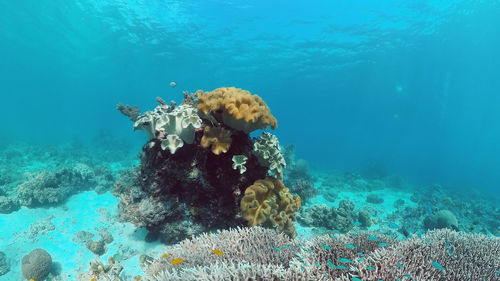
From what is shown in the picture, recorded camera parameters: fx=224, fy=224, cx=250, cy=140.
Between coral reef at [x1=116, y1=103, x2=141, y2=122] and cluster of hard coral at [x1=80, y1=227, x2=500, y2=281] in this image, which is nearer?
cluster of hard coral at [x1=80, y1=227, x2=500, y2=281]

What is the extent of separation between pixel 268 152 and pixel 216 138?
1.30 meters

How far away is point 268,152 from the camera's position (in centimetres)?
543

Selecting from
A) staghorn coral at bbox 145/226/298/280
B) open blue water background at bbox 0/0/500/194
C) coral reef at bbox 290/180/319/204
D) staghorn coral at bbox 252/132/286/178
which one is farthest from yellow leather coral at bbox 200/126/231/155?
open blue water background at bbox 0/0/500/194

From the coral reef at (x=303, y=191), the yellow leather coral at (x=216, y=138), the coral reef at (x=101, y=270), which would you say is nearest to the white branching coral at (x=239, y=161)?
the yellow leather coral at (x=216, y=138)

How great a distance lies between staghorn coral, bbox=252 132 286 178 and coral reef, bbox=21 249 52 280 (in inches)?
229

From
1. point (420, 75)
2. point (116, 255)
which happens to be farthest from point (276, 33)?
point (420, 75)

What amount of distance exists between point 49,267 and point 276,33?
33.7m

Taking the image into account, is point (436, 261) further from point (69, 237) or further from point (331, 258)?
point (69, 237)

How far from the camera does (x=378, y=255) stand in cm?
309

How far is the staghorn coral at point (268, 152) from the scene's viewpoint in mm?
5422

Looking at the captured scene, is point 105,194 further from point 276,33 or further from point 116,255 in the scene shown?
point 276,33

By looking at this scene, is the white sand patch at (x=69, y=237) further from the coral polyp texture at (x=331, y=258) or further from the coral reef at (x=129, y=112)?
the coral reef at (x=129, y=112)

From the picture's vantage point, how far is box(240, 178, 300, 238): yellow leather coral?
5262 mm

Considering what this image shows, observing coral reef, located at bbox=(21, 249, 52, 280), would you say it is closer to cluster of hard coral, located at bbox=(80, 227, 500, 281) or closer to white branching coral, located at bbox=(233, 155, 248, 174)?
cluster of hard coral, located at bbox=(80, 227, 500, 281)
